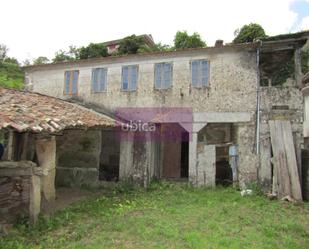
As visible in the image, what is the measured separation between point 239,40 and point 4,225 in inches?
608

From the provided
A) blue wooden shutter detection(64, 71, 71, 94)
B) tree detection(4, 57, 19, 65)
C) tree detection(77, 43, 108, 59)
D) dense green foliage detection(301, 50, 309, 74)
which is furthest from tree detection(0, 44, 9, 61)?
dense green foliage detection(301, 50, 309, 74)

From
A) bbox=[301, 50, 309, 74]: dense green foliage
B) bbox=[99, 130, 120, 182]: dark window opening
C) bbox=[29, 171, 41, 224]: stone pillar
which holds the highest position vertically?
bbox=[301, 50, 309, 74]: dense green foliage

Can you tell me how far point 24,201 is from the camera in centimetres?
664

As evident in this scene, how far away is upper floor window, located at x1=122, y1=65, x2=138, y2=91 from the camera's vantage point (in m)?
12.3

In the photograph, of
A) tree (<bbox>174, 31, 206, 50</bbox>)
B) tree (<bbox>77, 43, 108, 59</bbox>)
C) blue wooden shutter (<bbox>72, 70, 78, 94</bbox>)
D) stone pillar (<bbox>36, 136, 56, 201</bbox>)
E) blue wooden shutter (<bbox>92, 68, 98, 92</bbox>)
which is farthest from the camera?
tree (<bbox>77, 43, 108, 59</bbox>)

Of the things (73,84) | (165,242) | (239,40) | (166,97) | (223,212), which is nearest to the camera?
(165,242)

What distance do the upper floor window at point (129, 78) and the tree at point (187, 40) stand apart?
8.24 meters

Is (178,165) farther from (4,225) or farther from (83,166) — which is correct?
(4,225)

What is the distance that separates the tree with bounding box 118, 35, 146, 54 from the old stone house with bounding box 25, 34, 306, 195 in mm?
8175

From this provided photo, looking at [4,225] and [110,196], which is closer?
[4,225]

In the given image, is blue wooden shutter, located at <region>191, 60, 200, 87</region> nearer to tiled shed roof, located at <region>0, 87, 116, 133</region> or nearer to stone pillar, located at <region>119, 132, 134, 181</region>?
stone pillar, located at <region>119, 132, 134, 181</region>

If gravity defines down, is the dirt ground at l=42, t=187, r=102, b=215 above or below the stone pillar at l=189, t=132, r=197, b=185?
below

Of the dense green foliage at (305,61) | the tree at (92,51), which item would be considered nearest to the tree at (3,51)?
the tree at (92,51)

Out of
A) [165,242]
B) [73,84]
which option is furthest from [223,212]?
[73,84]
